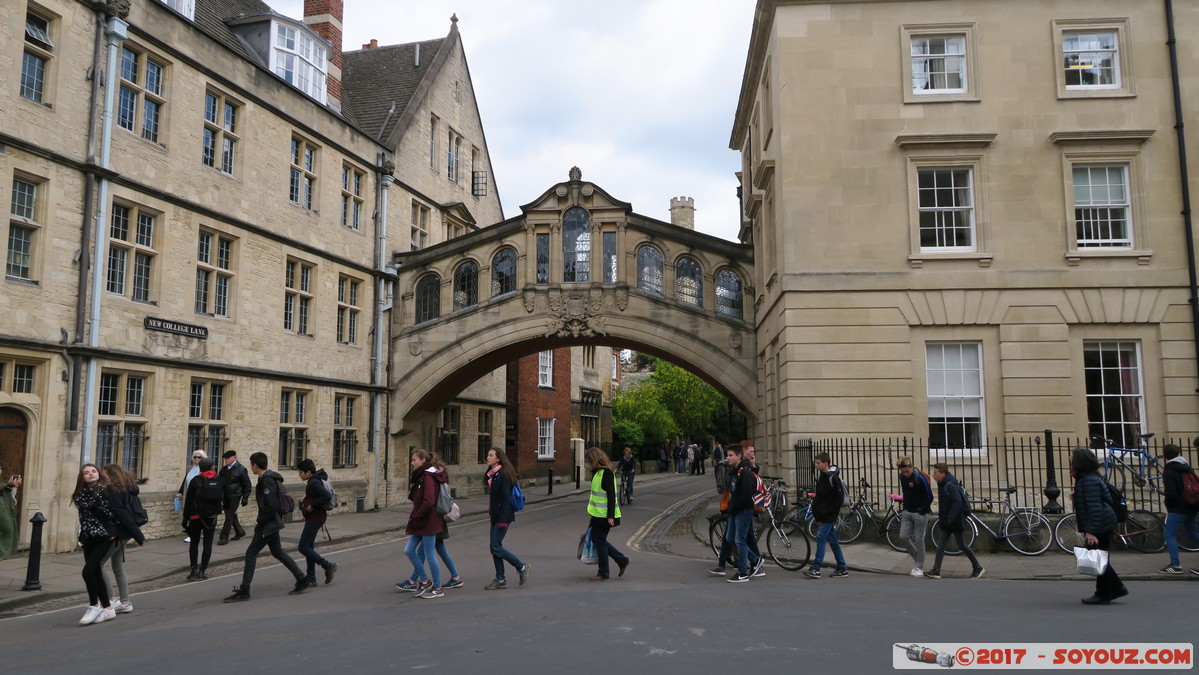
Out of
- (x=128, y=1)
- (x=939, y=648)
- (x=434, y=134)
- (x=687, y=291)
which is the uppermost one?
(x=434, y=134)

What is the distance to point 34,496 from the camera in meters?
13.7

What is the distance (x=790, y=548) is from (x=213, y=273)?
12.9 metres

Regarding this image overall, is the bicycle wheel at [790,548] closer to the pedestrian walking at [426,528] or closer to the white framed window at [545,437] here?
the pedestrian walking at [426,528]

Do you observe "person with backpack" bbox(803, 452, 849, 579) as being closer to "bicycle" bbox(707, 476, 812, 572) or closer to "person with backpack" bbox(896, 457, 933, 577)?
"bicycle" bbox(707, 476, 812, 572)

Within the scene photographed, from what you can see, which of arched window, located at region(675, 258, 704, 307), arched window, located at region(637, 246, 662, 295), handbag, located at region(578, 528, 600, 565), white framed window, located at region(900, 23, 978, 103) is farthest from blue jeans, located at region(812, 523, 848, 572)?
arched window, located at region(637, 246, 662, 295)

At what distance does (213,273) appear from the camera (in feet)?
59.6

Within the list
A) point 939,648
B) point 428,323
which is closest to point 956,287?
point 939,648

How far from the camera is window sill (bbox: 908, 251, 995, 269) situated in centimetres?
1702

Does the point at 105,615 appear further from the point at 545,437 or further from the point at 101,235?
the point at 545,437

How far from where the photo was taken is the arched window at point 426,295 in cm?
2500

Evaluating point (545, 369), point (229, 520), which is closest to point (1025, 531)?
point (229, 520)

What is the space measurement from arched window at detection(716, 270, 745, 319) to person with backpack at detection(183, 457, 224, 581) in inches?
563

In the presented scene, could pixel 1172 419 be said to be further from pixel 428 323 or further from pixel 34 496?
pixel 34 496

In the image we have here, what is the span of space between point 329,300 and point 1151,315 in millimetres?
18161
